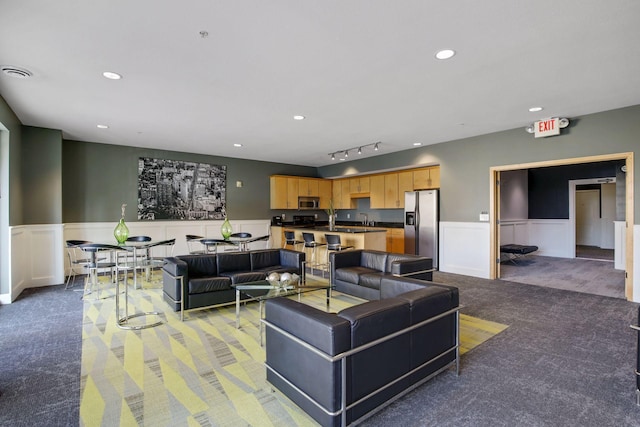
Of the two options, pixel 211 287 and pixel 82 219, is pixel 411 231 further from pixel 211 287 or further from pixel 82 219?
pixel 82 219

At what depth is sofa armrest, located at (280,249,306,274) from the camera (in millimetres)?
4977

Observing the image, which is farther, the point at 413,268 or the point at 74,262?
the point at 74,262

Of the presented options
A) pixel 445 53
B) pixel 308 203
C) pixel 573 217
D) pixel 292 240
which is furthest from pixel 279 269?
pixel 573 217

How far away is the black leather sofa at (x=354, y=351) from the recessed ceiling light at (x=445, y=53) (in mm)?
2143

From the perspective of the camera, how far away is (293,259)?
5.02m

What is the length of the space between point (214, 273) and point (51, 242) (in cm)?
349

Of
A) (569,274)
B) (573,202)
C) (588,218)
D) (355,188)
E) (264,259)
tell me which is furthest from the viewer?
(588,218)

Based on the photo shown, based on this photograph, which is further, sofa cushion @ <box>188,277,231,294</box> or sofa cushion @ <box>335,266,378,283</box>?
sofa cushion @ <box>335,266,378,283</box>

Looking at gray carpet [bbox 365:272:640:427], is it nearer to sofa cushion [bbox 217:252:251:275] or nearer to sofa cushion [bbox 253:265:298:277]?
sofa cushion [bbox 253:265:298:277]

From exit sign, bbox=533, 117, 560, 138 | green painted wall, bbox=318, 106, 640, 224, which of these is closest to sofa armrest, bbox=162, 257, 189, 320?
green painted wall, bbox=318, 106, 640, 224

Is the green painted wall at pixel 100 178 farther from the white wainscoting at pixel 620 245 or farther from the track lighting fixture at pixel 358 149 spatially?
Answer: the white wainscoting at pixel 620 245

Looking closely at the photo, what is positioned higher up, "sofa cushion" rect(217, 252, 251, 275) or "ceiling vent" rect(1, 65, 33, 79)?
"ceiling vent" rect(1, 65, 33, 79)

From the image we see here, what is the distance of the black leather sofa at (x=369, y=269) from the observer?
422cm

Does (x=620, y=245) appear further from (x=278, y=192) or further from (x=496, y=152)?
(x=278, y=192)
